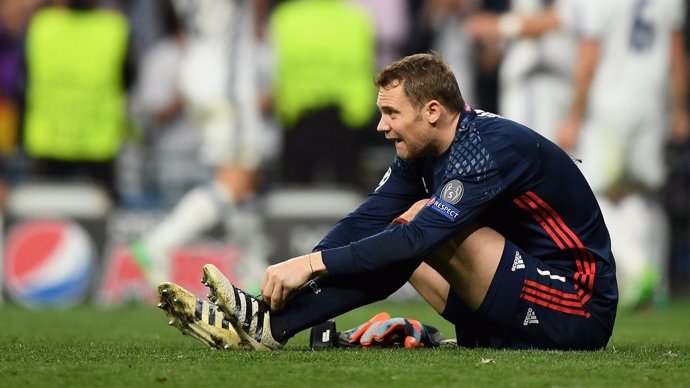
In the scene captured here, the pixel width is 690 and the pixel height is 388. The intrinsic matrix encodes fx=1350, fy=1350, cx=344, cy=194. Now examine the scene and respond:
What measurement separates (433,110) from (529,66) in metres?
6.93

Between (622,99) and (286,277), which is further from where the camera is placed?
(622,99)

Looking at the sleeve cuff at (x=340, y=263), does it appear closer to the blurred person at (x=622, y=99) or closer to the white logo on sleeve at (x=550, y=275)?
the white logo on sleeve at (x=550, y=275)

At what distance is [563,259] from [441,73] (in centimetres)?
88

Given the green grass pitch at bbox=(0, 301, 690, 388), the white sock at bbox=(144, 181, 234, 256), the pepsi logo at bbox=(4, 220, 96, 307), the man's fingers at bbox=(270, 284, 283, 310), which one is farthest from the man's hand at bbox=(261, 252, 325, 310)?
the pepsi logo at bbox=(4, 220, 96, 307)

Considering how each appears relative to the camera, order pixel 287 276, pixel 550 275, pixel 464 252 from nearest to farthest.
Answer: pixel 287 276 < pixel 464 252 < pixel 550 275

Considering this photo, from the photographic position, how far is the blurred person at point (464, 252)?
491 cm

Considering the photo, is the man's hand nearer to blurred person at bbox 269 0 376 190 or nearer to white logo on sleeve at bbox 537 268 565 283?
white logo on sleeve at bbox 537 268 565 283

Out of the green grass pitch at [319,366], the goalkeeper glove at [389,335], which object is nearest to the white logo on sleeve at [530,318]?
the green grass pitch at [319,366]

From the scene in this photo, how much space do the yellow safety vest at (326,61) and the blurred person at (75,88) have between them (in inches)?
55.5

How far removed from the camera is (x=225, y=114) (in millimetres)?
11852

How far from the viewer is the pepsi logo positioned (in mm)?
11312

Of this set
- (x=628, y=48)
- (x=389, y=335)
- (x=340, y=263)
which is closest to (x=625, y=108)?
(x=628, y=48)

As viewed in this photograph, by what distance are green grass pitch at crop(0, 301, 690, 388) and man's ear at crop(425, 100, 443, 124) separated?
2.95 feet

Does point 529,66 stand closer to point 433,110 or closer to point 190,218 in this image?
point 190,218
